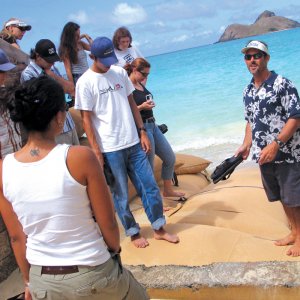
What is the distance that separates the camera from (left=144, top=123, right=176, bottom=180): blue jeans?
3906 mm

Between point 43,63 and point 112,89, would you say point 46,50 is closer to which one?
point 43,63

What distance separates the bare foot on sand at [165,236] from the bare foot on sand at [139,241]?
3.6 inches

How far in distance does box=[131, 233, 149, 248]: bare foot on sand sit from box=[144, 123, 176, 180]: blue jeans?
810 mm

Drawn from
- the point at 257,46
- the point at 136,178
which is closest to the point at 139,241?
the point at 136,178

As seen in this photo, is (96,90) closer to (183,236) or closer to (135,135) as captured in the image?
(135,135)

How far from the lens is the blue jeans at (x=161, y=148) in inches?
154

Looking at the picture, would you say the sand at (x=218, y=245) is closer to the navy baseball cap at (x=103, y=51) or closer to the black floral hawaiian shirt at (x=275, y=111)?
the black floral hawaiian shirt at (x=275, y=111)

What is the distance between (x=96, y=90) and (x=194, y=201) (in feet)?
4.94

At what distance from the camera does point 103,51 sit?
2977mm

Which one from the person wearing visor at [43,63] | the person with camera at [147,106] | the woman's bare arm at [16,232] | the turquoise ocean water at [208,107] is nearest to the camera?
the woman's bare arm at [16,232]

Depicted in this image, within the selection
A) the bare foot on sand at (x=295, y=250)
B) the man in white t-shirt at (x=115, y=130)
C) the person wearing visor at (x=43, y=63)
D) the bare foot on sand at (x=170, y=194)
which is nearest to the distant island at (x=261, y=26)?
the bare foot on sand at (x=170, y=194)

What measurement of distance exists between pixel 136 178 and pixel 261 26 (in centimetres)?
6150

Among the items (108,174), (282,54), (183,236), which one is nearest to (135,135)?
(108,174)

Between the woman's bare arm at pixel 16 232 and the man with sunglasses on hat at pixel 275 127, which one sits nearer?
the woman's bare arm at pixel 16 232
